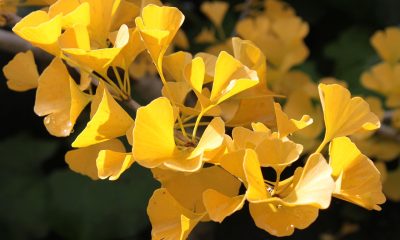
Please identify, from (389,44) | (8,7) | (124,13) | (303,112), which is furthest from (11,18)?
(389,44)

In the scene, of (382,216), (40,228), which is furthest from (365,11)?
(40,228)

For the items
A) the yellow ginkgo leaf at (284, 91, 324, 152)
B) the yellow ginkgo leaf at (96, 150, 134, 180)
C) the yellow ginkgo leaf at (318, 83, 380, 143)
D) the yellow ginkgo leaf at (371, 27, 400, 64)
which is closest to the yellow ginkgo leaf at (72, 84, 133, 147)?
the yellow ginkgo leaf at (96, 150, 134, 180)

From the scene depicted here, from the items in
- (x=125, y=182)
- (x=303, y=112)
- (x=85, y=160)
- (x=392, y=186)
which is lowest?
(x=125, y=182)

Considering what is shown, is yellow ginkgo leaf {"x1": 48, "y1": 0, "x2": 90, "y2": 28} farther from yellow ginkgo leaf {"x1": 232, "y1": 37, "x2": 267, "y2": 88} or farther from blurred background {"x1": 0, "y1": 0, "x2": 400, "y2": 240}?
blurred background {"x1": 0, "y1": 0, "x2": 400, "y2": 240}

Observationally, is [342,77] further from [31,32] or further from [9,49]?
[31,32]

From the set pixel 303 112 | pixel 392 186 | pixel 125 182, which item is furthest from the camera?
pixel 125 182

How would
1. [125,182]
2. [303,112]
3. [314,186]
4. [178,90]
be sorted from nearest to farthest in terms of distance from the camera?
[314,186]
[178,90]
[303,112]
[125,182]

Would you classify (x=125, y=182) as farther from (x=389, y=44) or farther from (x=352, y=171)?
(x=352, y=171)
